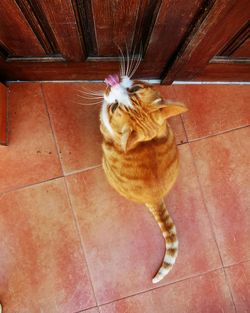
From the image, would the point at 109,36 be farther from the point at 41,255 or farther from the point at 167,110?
the point at 41,255

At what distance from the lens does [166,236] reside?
1.42 m

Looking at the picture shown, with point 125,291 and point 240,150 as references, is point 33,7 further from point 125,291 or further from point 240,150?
point 125,291

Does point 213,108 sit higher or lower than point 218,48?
lower

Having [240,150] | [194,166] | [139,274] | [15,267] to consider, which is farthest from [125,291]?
[240,150]

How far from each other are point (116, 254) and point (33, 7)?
1.04m

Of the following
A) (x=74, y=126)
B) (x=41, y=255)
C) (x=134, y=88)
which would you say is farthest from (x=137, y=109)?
(x=41, y=255)

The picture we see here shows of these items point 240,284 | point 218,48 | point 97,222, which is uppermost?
point 218,48

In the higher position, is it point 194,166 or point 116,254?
point 194,166

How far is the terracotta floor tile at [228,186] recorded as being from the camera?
155 cm

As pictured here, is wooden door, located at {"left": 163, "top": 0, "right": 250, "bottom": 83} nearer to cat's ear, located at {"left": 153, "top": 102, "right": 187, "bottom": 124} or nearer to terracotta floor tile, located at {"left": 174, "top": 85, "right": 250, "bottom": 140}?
terracotta floor tile, located at {"left": 174, "top": 85, "right": 250, "bottom": 140}

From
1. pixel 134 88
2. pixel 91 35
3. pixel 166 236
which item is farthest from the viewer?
pixel 166 236

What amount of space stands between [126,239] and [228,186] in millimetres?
528

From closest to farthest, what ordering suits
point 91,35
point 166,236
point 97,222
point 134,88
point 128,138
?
point 128,138 < point 134,88 < point 91,35 < point 166,236 < point 97,222

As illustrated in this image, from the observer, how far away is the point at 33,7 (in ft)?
3.37
